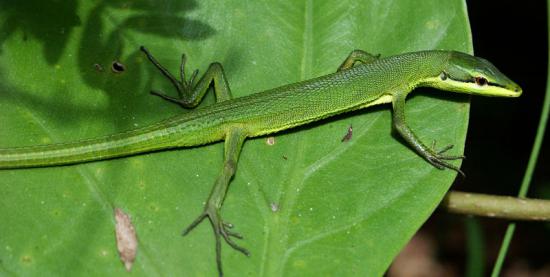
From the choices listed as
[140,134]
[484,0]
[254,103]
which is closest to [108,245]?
[140,134]

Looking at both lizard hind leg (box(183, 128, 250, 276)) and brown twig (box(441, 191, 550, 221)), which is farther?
brown twig (box(441, 191, 550, 221))

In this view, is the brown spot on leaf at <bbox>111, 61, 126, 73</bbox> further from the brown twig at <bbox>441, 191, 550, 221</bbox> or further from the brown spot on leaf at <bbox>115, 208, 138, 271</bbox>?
the brown twig at <bbox>441, 191, 550, 221</bbox>

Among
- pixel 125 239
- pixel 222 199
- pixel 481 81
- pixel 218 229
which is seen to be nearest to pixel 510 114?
pixel 481 81

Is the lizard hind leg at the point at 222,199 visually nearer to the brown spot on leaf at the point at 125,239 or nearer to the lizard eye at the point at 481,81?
the brown spot on leaf at the point at 125,239

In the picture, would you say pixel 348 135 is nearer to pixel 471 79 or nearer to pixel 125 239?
pixel 471 79

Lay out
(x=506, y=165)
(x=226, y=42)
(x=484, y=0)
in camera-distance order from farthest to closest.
Result: 1. (x=506, y=165)
2. (x=484, y=0)
3. (x=226, y=42)

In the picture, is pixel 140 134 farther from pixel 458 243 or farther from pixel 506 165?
pixel 458 243

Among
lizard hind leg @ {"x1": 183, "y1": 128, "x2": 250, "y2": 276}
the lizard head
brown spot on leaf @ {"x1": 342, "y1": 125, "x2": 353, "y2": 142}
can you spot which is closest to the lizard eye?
the lizard head
